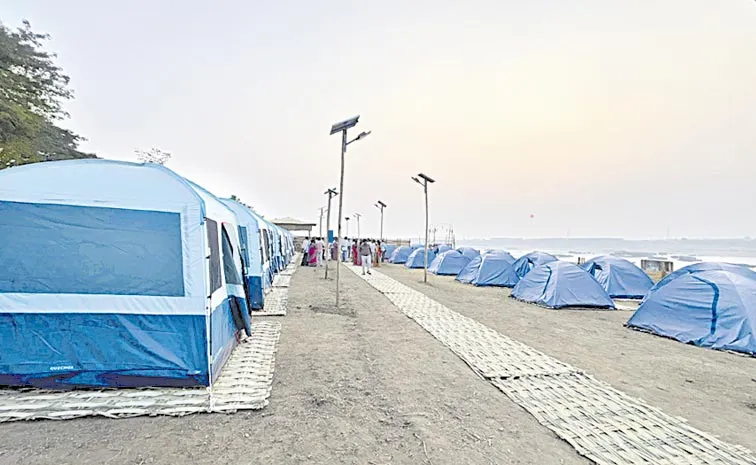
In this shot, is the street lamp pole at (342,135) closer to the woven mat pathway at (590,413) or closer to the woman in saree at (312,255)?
the woven mat pathway at (590,413)

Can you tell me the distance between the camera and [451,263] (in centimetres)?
1912

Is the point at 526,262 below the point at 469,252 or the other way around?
below

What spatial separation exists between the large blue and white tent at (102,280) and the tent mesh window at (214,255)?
0.35 metres

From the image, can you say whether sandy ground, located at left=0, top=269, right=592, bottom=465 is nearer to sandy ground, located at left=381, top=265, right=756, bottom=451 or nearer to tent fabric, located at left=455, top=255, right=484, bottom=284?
sandy ground, located at left=381, top=265, right=756, bottom=451

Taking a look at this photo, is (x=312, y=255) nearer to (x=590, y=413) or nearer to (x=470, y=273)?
(x=470, y=273)

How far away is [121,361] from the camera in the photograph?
371 cm

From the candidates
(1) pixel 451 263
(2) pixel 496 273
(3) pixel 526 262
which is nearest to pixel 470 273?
(2) pixel 496 273

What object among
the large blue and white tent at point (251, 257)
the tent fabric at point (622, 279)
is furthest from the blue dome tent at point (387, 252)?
the large blue and white tent at point (251, 257)

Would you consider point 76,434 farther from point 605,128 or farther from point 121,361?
point 605,128

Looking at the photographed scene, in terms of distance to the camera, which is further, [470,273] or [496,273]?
[470,273]

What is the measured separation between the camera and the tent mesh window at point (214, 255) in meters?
4.38

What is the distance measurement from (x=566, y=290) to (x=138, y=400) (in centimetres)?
925

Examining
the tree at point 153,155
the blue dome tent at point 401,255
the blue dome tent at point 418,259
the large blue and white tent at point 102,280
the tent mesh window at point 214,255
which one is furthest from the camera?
the tree at point 153,155

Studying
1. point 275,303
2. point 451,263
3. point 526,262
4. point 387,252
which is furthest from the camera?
point 387,252
